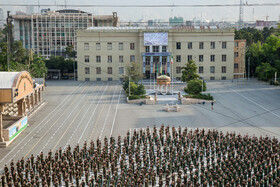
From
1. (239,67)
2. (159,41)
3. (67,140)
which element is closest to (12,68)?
(159,41)

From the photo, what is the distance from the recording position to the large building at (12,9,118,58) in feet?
379

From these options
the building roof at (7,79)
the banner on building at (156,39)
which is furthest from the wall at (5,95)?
the banner on building at (156,39)

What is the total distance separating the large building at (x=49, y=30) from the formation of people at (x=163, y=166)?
87.9 metres

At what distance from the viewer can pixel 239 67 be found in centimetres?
7400

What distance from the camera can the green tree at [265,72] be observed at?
64.9m

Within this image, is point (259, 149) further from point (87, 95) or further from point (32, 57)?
point (32, 57)

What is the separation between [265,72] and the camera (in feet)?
216

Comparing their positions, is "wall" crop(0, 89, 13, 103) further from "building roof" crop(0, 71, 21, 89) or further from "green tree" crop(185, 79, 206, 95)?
"green tree" crop(185, 79, 206, 95)

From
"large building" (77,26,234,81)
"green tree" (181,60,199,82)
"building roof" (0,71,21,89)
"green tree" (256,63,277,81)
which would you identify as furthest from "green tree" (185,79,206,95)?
"building roof" (0,71,21,89)

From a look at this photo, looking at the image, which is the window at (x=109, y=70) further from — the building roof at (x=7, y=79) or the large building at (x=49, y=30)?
the large building at (x=49, y=30)

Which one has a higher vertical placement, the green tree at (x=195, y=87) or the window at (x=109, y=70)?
the window at (x=109, y=70)

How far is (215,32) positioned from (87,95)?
26679 mm

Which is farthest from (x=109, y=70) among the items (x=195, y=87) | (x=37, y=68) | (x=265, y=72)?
(x=265, y=72)

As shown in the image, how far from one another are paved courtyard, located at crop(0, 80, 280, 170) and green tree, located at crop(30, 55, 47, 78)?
533 cm
